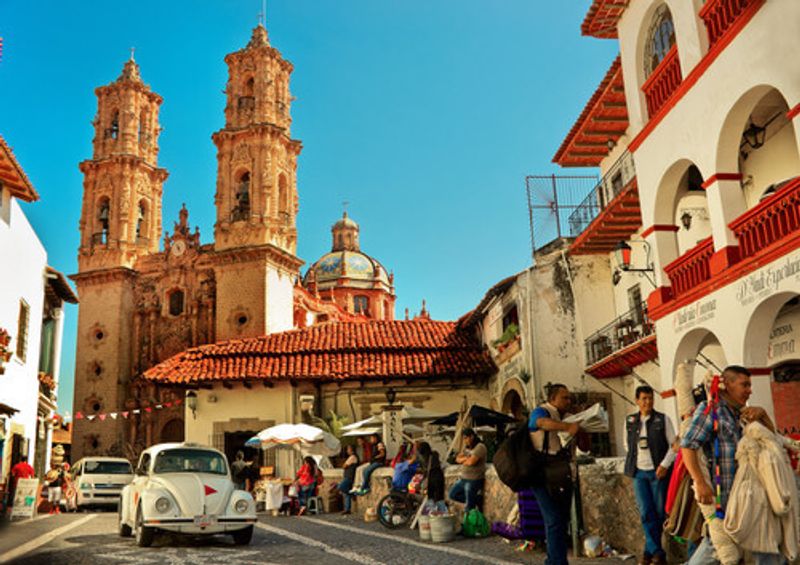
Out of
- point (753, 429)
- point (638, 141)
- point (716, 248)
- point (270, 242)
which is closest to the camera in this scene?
point (753, 429)

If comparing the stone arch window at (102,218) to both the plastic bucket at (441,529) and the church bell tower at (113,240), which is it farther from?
the plastic bucket at (441,529)

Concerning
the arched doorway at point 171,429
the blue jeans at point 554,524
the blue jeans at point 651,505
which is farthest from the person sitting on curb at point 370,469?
the arched doorway at point 171,429

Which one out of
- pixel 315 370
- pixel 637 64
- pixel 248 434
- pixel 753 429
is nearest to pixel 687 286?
pixel 637 64

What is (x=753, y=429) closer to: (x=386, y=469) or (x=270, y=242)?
(x=386, y=469)

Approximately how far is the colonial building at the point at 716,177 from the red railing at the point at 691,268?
24mm

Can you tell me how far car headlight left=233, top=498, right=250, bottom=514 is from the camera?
1202cm

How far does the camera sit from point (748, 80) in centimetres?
1091

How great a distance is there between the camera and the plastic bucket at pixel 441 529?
11.5 meters

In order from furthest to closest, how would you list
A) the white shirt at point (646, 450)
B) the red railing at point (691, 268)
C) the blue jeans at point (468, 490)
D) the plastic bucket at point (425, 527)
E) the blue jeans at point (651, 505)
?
the red railing at point (691, 268) → the blue jeans at point (468, 490) → the plastic bucket at point (425, 527) → the white shirt at point (646, 450) → the blue jeans at point (651, 505)

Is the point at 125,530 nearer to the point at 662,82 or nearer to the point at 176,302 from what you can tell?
the point at 662,82

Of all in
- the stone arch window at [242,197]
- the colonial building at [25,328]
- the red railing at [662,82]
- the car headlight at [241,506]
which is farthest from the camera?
the stone arch window at [242,197]

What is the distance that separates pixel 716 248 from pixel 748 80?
2490 mm

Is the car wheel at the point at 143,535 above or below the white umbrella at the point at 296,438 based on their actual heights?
below

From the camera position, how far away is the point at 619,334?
65.8ft
